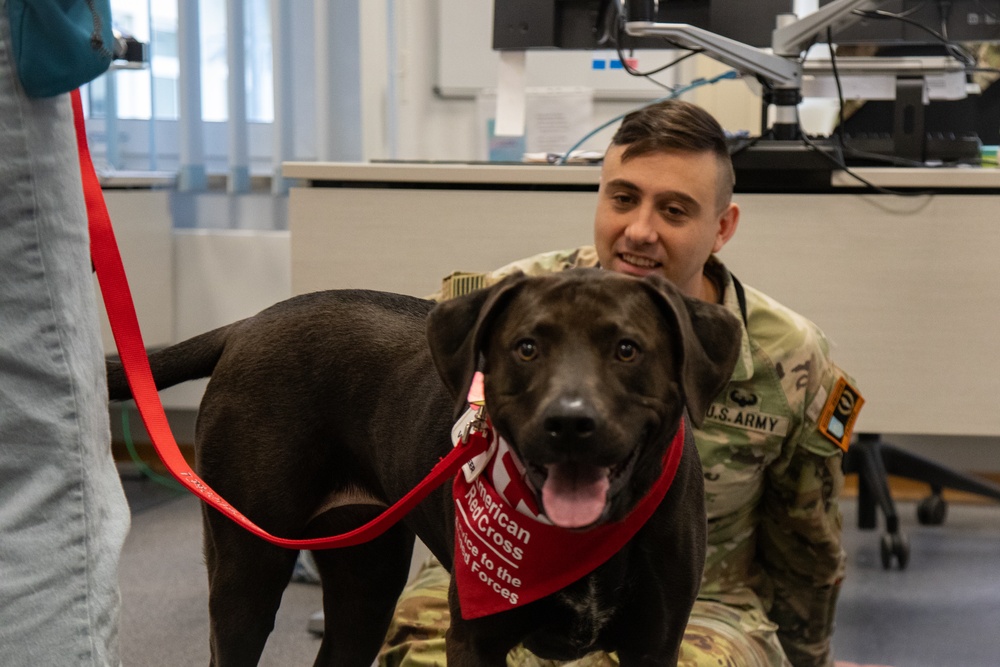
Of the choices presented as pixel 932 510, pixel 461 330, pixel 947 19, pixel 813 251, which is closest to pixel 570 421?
pixel 461 330

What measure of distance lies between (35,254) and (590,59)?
10.8 ft

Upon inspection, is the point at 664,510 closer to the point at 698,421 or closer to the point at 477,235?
the point at 698,421

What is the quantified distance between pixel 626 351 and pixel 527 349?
104mm

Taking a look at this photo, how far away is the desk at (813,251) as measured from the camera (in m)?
2.35

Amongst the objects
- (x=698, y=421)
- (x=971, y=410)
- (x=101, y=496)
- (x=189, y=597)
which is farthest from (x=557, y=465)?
(x=189, y=597)

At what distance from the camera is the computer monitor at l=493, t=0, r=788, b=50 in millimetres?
2596

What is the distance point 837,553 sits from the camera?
6.45 ft

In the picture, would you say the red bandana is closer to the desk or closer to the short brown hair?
the short brown hair

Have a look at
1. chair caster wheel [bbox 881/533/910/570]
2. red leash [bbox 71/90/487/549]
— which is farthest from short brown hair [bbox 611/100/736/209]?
chair caster wheel [bbox 881/533/910/570]

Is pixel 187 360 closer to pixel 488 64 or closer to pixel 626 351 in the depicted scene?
pixel 626 351

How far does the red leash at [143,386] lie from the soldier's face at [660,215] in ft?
1.77

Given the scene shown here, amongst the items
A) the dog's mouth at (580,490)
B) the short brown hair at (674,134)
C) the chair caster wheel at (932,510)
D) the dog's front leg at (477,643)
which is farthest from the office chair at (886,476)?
the dog's mouth at (580,490)

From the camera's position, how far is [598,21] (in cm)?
265

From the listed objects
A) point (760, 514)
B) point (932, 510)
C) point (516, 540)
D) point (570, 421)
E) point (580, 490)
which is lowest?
point (932, 510)
